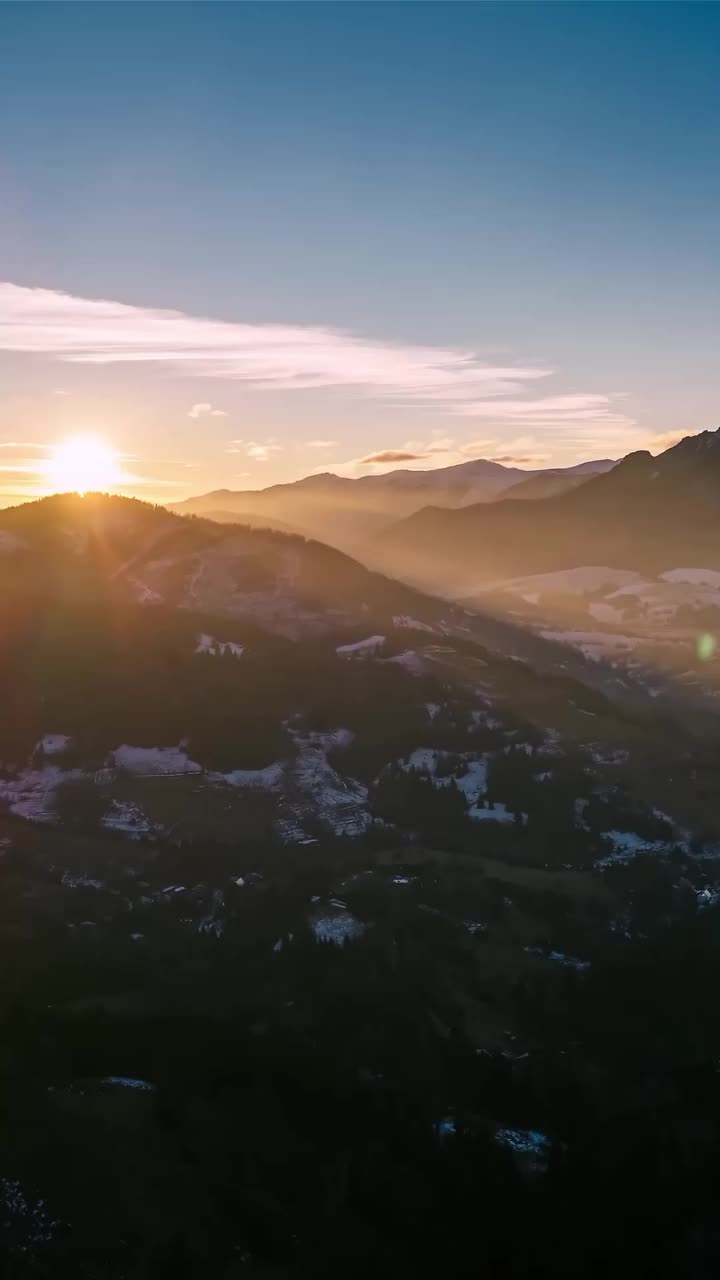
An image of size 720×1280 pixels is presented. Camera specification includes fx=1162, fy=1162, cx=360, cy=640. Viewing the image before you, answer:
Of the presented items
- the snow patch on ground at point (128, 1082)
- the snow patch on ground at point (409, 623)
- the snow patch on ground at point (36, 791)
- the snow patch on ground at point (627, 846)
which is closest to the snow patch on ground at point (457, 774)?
the snow patch on ground at point (627, 846)

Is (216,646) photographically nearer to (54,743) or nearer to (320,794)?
(54,743)

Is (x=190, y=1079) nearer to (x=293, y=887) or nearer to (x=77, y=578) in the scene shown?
(x=293, y=887)

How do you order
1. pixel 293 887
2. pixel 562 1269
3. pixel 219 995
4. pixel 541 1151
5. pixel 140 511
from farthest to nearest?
pixel 140 511, pixel 293 887, pixel 219 995, pixel 541 1151, pixel 562 1269

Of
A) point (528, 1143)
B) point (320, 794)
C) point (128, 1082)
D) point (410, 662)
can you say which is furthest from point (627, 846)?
point (128, 1082)

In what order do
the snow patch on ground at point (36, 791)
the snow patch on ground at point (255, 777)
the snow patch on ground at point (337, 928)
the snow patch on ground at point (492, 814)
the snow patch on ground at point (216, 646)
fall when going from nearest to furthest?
the snow patch on ground at point (337, 928)
the snow patch on ground at point (36, 791)
the snow patch on ground at point (492, 814)
the snow patch on ground at point (255, 777)
the snow patch on ground at point (216, 646)

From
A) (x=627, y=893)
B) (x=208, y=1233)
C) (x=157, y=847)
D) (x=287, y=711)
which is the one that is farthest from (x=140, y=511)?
(x=208, y=1233)

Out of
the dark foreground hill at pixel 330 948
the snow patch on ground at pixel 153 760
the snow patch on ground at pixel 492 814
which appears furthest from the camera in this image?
the snow patch on ground at pixel 153 760

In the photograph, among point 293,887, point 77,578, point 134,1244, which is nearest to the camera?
point 134,1244

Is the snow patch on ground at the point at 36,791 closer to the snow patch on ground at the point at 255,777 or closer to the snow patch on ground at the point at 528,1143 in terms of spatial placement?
the snow patch on ground at the point at 255,777
